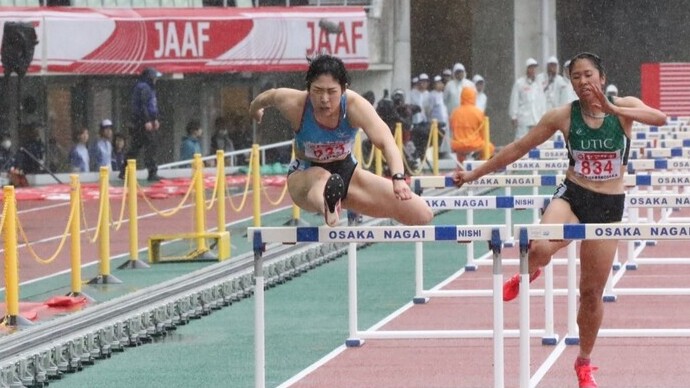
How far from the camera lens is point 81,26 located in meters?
41.3

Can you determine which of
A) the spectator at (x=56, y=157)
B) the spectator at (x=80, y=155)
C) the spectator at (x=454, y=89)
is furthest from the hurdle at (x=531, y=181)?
the spectator at (x=454, y=89)

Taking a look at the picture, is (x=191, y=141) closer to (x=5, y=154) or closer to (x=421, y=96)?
(x=421, y=96)

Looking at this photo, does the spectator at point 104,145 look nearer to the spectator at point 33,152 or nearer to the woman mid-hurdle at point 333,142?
the spectator at point 33,152

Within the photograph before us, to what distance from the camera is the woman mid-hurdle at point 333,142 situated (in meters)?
12.3

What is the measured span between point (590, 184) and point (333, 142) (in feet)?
5.30

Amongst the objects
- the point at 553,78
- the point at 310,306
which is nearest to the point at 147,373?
the point at 310,306

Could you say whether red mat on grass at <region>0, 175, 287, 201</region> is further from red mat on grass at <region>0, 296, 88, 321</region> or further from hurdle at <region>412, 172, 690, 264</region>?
hurdle at <region>412, 172, 690, 264</region>

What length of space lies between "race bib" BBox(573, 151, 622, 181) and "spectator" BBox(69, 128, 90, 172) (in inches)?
1101

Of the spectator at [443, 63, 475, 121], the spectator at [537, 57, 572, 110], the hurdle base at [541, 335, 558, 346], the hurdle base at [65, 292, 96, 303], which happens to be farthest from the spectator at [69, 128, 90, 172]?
the hurdle base at [541, 335, 558, 346]

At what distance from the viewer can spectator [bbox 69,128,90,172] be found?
3956 centimetres

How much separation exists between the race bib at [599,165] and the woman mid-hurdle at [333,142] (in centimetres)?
101

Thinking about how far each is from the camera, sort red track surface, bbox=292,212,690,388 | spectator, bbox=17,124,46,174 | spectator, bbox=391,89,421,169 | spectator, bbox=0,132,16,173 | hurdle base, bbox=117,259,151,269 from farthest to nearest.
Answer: spectator, bbox=391,89,421,169, spectator, bbox=17,124,46,174, spectator, bbox=0,132,16,173, hurdle base, bbox=117,259,151,269, red track surface, bbox=292,212,690,388

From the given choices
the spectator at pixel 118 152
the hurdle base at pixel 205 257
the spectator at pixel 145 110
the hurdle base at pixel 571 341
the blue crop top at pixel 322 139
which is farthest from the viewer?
the spectator at pixel 118 152

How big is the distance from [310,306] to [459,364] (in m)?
4.43
